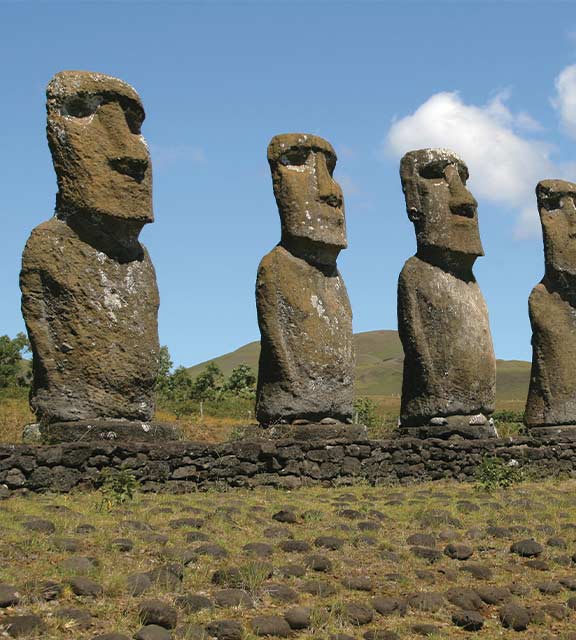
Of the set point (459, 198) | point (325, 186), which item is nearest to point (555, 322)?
point (459, 198)

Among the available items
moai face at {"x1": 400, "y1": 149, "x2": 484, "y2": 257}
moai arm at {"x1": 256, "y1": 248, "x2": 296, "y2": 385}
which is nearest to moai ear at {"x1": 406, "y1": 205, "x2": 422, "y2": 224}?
moai face at {"x1": 400, "y1": 149, "x2": 484, "y2": 257}

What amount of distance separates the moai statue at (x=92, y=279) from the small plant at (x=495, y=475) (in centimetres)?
435

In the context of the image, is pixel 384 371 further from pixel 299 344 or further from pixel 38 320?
pixel 38 320

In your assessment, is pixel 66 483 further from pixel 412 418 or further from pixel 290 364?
pixel 412 418

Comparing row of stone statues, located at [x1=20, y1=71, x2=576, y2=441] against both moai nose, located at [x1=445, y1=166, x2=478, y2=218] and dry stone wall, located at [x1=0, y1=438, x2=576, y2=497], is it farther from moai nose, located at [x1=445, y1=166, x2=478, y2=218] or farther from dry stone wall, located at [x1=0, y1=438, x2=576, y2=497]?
dry stone wall, located at [x1=0, y1=438, x2=576, y2=497]

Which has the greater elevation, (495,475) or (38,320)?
(38,320)

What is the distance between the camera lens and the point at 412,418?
568 inches

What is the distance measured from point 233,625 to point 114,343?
528 centimetres

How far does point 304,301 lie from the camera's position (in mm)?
13031

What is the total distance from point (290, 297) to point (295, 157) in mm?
2021

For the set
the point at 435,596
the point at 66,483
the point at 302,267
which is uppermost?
the point at 302,267

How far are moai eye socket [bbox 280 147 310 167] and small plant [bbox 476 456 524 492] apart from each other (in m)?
4.72

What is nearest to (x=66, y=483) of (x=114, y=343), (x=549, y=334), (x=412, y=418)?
(x=114, y=343)

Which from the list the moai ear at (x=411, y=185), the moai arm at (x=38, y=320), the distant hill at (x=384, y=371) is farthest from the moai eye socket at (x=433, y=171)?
the distant hill at (x=384, y=371)
